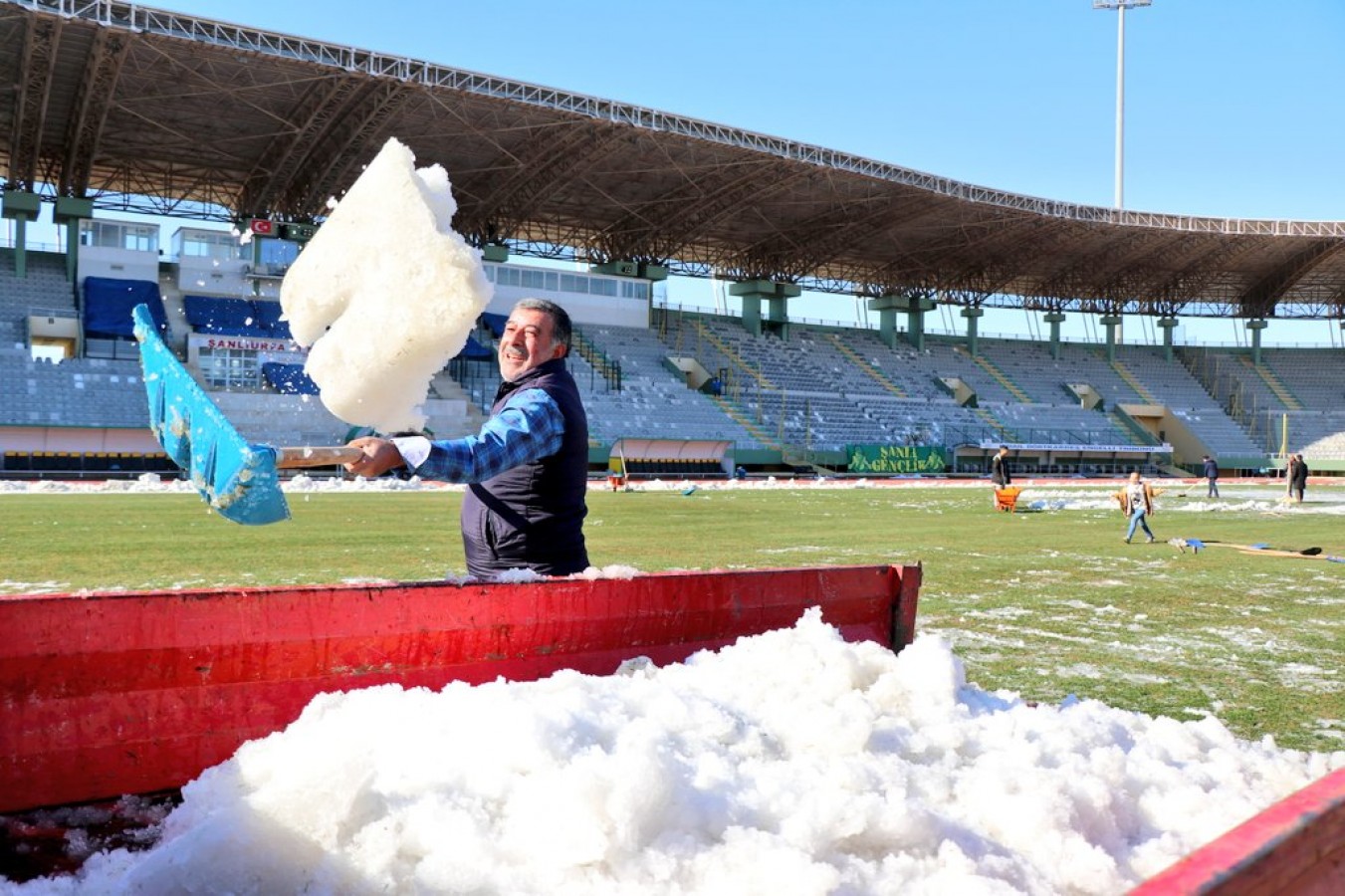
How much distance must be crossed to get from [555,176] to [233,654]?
4290 cm

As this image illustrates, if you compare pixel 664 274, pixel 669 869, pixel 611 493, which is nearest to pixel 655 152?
pixel 664 274

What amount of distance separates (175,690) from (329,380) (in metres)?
1.33

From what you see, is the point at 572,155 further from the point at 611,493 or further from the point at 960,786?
the point at 960,786

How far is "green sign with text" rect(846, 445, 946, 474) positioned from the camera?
5266cm

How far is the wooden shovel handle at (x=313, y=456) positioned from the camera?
3.18m

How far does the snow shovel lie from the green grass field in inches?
154

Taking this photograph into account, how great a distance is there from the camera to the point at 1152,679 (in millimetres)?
Answer: 6102

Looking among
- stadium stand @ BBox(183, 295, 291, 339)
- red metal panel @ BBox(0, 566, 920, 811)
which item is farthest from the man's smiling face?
stadium stand @ BBox(183, 295, 291, 339)

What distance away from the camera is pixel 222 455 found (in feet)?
10.4

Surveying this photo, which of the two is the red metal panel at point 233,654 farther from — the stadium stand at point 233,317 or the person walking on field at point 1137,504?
the stadium stand at point 233,317

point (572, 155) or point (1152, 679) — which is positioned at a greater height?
point (572, 155)

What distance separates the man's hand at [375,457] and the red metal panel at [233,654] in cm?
50

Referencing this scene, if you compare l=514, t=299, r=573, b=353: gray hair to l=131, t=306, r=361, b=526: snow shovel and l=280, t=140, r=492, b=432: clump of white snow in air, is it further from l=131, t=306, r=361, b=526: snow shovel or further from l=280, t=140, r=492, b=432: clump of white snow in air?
l=131, t=306, r=361, b=526: snow shovel

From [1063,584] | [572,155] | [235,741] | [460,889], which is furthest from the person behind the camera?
[572,155]
